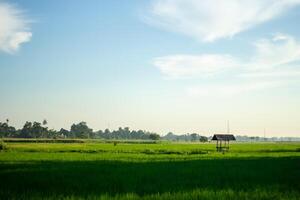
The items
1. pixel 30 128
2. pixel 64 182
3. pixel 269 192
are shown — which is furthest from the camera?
pixel 30 128

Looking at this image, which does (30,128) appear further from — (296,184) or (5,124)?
(296,184)

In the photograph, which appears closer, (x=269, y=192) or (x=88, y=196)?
(x=88, y=196)

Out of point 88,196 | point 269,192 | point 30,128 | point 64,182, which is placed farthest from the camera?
point 30,128

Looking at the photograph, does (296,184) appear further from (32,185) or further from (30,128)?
(30,128)

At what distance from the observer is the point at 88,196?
1214cm

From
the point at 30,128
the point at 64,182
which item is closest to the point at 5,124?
the point at 30,128

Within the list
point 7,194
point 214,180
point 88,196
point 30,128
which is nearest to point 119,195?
point 88,196

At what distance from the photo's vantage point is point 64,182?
16094 millimetres

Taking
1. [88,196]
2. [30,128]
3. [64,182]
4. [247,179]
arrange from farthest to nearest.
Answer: [30,128] → [247,179] → [64,182] → [88,196]

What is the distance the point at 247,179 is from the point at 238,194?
4.99 meters

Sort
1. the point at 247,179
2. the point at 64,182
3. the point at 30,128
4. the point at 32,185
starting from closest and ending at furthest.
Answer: the point at 32,185
the point at 64,182
the point at 247,179
the point at 30,128

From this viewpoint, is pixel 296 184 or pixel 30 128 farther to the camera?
pixel 30 128

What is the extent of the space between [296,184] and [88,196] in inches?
322

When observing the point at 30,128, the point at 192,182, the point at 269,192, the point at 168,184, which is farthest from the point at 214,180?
the point at 30,128
